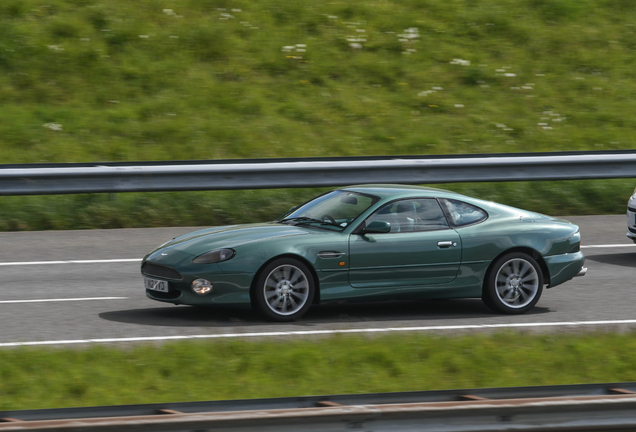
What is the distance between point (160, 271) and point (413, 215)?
7.90 ft

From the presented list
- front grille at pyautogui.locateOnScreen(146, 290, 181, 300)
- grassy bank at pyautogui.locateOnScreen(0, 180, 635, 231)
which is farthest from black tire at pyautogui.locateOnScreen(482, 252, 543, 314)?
grassy bank at pyautogui.locateOnScreen(0, 180, 635, 231)

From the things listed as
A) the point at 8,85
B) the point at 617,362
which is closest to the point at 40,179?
the point at 8,85

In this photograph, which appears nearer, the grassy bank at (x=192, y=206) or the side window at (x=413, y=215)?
the side window at (x=413, y=215)

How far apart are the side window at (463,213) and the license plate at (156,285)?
2.75m

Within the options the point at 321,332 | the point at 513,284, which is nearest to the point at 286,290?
the point at 321,332

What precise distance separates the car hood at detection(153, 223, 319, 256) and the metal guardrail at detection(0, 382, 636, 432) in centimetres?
337

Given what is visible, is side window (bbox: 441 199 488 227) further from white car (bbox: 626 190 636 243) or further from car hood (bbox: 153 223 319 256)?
white car (bbox: 626 190 636 243)

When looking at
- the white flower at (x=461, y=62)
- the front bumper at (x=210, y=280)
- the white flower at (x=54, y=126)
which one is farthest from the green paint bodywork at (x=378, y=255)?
the white flower at (x=461, y=62)

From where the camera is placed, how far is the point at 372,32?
20.2 meters

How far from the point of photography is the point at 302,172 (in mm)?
13828

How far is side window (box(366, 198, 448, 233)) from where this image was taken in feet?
29.0

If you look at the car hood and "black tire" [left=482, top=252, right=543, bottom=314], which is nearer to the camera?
the car hood

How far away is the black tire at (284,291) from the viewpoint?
8.33 m

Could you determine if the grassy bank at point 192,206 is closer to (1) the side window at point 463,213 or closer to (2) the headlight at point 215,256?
(1) the side window at point 463,213
